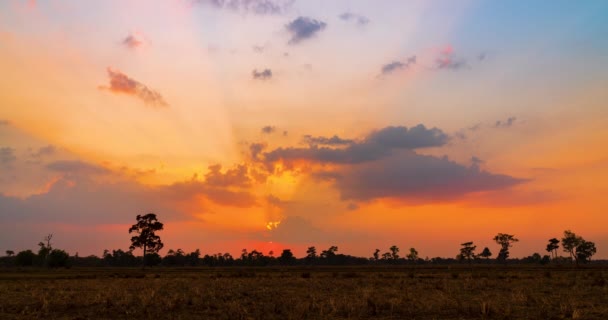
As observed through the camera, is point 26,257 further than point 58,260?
Yes

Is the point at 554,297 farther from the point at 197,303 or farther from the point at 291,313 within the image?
the point at 197,303

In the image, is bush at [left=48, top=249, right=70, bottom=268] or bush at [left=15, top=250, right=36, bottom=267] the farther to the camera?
bush at [left=15, top=250, right=36, bottom=267]

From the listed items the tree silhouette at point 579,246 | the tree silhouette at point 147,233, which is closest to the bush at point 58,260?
the tree silhouette at point 147,233

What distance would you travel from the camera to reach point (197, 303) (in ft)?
77.1

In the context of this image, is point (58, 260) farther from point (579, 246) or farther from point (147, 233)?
point (579, 246)

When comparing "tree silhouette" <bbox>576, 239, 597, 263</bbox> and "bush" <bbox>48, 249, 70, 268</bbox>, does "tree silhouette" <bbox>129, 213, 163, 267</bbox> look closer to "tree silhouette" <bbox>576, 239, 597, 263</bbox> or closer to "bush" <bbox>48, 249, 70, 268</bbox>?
"bush" <bbox>48, 249, 70, 268</bbox>

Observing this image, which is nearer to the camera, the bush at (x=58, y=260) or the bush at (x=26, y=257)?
the bush at (x=58, y=260)

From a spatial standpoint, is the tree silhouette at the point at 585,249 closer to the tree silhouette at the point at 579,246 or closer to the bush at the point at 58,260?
the tree silhouette at the point at 579,246

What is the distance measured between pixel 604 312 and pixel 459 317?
681 cm

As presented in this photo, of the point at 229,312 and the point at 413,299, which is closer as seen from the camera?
the point at 229,312

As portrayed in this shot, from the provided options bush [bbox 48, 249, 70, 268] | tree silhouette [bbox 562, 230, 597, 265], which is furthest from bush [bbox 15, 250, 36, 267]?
tree silhouette [bbox 562, 230, 597, 265]

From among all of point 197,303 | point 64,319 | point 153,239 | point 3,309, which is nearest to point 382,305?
point 197,303

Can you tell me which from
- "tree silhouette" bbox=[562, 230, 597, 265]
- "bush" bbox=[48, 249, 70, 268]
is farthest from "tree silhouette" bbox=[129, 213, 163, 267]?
"tree silhouette" bbox=[562, 230, 597, 265]

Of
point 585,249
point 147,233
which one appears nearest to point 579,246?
point 585,249
